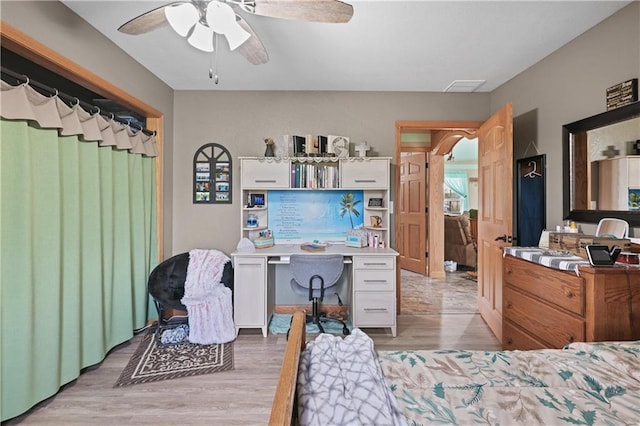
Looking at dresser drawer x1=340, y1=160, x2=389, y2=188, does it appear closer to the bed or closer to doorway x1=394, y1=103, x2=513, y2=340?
doorway x1=394, y1=103, x2=513, y2=340

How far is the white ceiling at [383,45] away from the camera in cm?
203

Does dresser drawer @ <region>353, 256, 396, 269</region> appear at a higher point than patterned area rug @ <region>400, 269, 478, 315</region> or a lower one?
higher

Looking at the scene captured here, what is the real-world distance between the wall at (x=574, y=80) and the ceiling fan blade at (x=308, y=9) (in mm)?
1879

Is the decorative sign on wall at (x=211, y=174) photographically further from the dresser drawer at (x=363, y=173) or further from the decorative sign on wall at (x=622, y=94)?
the decorative sign on wall at (x=622, y=94)

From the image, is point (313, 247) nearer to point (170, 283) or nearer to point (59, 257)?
point (170, 283)

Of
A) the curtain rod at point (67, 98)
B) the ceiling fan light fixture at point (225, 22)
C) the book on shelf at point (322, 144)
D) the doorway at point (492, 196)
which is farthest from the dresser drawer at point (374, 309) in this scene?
the curtain rod at point (67, 98)

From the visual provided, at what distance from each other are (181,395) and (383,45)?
300 centimetres

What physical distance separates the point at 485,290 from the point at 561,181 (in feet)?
4.64

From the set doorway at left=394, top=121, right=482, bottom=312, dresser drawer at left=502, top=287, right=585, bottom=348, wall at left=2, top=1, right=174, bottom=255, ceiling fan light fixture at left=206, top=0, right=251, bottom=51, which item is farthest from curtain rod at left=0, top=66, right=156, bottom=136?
doorway at left=394, top=121, right=482, bottom=312

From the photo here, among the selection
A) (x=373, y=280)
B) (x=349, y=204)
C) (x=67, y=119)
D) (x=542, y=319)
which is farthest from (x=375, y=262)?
(x=67, y=119)

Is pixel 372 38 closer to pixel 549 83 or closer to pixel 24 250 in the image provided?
pixel 549 83

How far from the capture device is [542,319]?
6.09 feet

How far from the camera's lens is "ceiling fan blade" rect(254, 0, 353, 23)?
4.87 ft

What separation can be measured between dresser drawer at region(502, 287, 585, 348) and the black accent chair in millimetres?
2402
